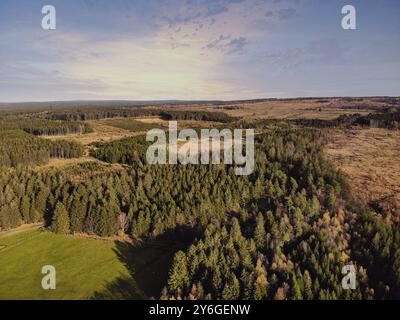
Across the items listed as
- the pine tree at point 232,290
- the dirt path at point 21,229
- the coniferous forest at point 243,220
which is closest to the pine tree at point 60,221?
the coniferous forest at point 243,220

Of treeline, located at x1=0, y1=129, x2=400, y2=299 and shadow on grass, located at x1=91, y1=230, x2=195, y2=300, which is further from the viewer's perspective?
shadow on grass, located at x1=91, y1=230, x2=195, y2=300

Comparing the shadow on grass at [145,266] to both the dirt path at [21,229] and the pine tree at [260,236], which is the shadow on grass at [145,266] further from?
the dirt path at [21,229]

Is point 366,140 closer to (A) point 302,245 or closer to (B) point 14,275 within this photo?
(A) point 302,245

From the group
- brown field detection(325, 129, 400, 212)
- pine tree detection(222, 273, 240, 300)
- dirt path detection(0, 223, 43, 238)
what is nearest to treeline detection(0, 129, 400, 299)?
pine tree detection(222, 273, 240, 300)

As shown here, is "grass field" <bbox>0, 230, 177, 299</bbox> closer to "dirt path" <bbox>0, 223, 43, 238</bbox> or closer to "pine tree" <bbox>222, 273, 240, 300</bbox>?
"dirt path" <bbox>0, 223, 43, 238</bbox>

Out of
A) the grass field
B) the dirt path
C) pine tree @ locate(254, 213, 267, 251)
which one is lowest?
the grass field
